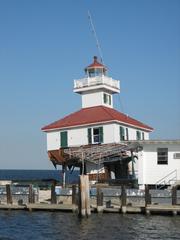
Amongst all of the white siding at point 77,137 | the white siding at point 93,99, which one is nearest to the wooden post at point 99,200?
the white siding at point 77,137

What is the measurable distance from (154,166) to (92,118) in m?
10.7

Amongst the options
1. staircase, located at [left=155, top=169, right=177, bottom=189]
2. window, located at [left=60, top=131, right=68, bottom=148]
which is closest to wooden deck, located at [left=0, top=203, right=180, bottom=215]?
staircase, located at [left=155, top=169, right=177, bottom=189]

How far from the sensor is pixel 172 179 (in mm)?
42938

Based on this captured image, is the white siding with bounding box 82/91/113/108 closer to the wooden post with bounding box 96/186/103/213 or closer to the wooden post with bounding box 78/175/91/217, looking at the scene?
the wooden post with bounding box 96/186/103/213

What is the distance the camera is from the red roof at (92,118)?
50781 millimetres

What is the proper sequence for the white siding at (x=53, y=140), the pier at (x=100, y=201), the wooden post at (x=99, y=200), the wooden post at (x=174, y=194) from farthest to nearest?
1. the white siding at (x=53, y=140)
2. the wooden post at (x=99, y=200)
3. the wooden post at (x=174, y=194)
4. the pier at (x=100, y=201)

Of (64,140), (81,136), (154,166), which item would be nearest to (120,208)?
(154,166)

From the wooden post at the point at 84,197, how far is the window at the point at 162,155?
12.0m

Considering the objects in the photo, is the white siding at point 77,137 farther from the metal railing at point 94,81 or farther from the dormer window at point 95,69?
the dormer window at point 95,69

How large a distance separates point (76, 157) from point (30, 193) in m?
10.5

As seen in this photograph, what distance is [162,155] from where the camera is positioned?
143 feet

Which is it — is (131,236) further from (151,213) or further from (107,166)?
(107,166)

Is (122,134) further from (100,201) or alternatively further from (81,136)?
(100,201)

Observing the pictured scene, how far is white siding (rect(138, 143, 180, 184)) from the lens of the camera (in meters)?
43.2
